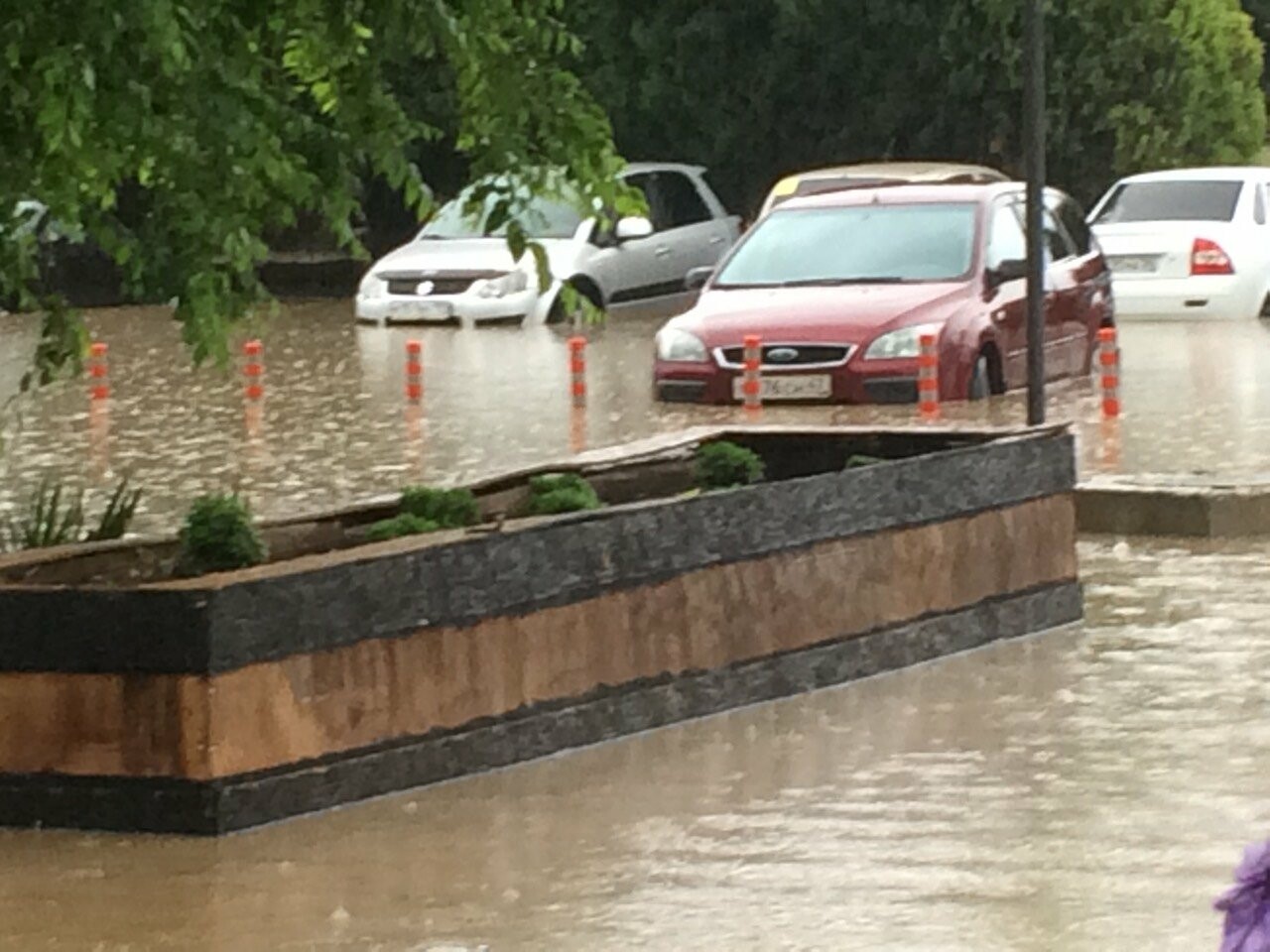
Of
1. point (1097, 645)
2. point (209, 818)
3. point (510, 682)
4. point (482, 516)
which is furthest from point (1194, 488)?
point (209, 818)

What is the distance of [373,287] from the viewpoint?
1256 inches

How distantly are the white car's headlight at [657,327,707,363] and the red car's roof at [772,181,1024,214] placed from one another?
1.75 metres

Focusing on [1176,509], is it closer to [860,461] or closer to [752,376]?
[860,461]

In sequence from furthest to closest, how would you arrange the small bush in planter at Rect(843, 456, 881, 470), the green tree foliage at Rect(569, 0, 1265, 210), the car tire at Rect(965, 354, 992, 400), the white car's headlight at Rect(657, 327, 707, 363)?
the green tree foliage at Rect(569, 0, 1265, 210), the white car's headlight at Rect(657, 327, 707, 363), the car tire at Rect(965, 354, 992, 400), the small bush in planter at Rect(843, 456, 881, 470)

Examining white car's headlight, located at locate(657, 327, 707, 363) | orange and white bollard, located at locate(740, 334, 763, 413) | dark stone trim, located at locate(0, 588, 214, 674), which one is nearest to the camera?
dark stone trim, located at locate(0, 588, 214, 674)

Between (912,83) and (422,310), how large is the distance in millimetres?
12841

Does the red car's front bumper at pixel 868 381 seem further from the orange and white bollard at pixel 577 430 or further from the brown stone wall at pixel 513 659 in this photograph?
the brown stone wall at pixel 513 659

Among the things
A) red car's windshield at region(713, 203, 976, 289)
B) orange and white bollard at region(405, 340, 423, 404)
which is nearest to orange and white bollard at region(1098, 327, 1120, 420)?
red car's windshield at region(713, 203, 976, 289)

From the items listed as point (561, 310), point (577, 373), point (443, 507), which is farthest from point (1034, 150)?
point (561, 310)

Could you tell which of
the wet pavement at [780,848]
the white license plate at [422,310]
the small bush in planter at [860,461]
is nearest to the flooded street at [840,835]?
the wet pavement at [780,848]

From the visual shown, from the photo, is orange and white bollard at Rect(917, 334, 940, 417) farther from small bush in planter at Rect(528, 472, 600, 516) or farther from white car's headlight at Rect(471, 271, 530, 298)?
white car's headlight at Rect(471, 271, 530, 298)

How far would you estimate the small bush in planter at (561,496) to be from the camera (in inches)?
405

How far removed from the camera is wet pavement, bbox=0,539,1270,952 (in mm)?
7203

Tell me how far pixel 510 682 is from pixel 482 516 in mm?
1657
